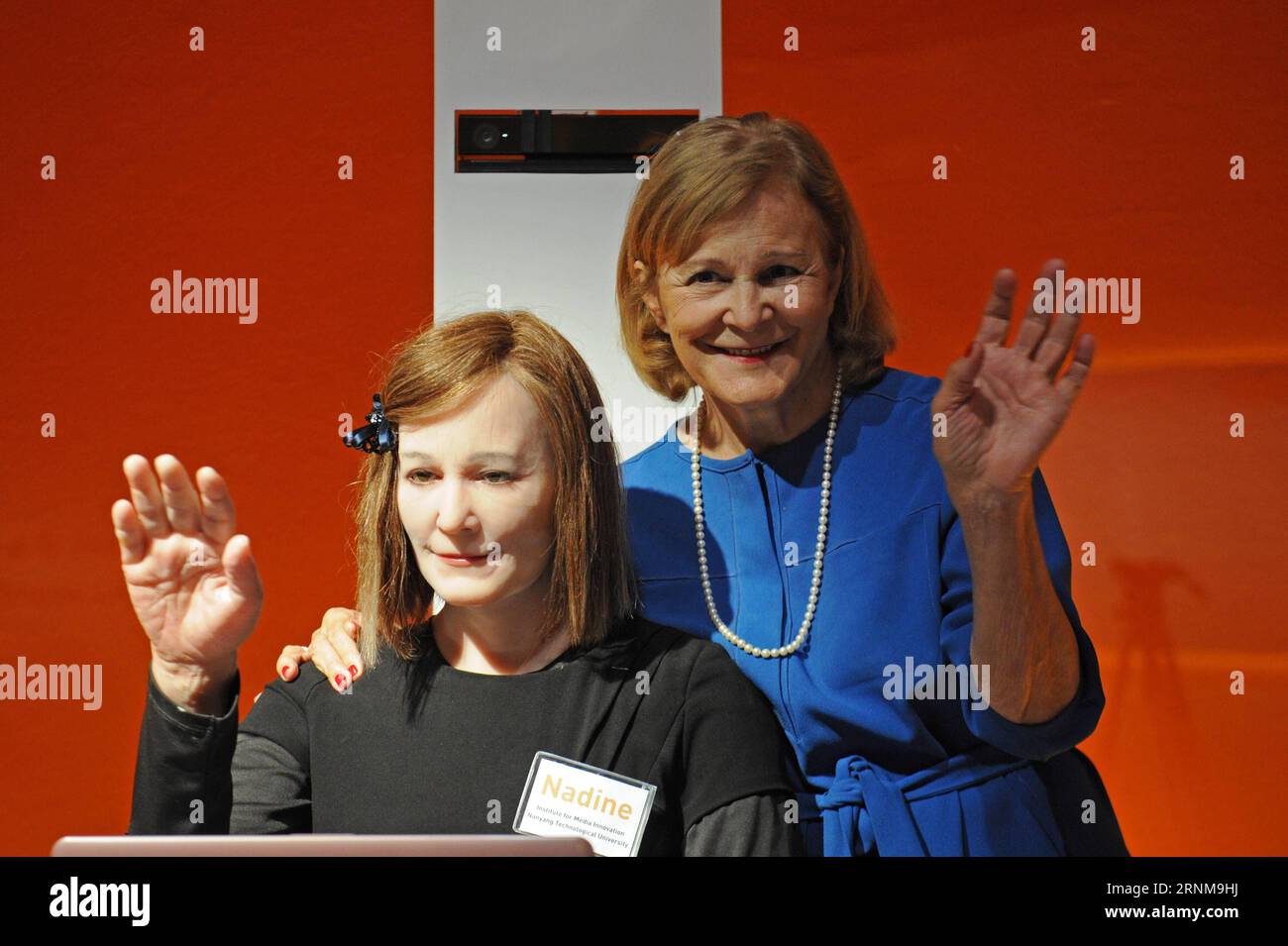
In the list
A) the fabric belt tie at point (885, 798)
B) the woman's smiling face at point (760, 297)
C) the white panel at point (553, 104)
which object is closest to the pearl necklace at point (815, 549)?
the woman's smiling face at point (760, 297)

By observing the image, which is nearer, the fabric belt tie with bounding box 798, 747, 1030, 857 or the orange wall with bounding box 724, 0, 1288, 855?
the fabric belt tie with bounding box 798, 747, 1030, 857

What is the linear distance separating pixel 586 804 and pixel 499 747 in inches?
6.7

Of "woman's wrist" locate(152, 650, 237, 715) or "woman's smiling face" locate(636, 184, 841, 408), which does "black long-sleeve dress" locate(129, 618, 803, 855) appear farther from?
"woman's smiling face" locate(636, 184, 841, 408)

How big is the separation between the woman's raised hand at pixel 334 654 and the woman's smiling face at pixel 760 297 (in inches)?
30.7

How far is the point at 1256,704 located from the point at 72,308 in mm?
2626

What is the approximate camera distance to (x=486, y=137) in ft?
9.57

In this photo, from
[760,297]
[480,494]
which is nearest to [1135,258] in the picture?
[760,297]

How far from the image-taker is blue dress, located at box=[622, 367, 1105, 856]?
7.39 ft

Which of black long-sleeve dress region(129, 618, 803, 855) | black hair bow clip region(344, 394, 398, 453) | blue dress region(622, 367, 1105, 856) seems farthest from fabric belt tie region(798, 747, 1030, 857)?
black hair bow clip region(344, 394, 398, 453)

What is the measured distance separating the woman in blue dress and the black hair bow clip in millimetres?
321

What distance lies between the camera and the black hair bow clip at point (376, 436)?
2.24m

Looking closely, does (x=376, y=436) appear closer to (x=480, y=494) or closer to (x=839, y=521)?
(x=480, y=494)

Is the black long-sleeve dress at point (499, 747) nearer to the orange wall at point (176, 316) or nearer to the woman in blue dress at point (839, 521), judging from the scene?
the woman in blue dress at point (839, 521)
